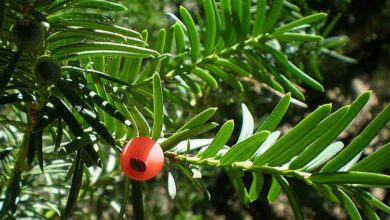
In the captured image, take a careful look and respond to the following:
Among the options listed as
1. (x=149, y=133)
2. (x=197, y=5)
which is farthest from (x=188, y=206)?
(x=149, y=133)

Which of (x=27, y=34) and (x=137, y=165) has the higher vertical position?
(x=27, y=34)

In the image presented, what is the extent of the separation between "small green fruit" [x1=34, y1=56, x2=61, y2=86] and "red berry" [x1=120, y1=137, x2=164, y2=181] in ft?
0.26

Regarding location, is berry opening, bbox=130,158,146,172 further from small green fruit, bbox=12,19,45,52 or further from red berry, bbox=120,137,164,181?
small green fruit, bbox=12,19,45,52

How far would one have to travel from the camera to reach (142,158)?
0.43 metres

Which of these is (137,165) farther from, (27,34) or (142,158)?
(27,34)

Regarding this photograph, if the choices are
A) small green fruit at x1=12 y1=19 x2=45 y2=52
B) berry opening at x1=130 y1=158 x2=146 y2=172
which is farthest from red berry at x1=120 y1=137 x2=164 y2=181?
small green fruit at x1=12 y1=19 x2=45 y2=52

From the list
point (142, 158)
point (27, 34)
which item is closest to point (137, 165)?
point (142, 158)

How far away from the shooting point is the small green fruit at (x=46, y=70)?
0.41 metres

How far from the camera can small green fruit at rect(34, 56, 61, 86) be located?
1.36 ft

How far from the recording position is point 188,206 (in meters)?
1.17

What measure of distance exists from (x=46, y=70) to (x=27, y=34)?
4 centimetres

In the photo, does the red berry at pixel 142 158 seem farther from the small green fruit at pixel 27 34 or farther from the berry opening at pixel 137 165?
the small green fruit at pixel 27 34

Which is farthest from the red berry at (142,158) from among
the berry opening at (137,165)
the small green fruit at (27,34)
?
the small green fruit at (27,34)

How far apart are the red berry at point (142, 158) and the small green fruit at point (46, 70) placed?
0.08 m
